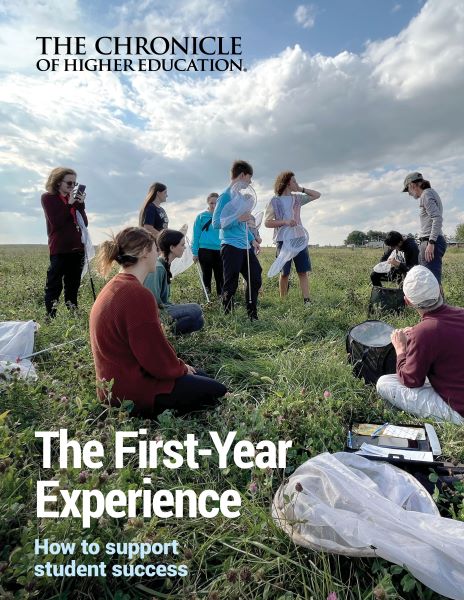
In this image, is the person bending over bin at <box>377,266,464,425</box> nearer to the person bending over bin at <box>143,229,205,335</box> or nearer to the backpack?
the backpack

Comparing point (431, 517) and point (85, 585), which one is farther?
point (431, 517)

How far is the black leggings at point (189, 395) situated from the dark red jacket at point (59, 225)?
323 cm

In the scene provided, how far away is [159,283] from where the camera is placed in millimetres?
4734

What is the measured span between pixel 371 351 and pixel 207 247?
3551mm

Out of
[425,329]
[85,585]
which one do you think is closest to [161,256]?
[425,329]

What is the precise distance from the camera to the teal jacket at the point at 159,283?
463cm

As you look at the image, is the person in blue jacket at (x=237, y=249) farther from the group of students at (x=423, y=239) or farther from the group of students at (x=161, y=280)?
the group of students at (x=423, y=239)

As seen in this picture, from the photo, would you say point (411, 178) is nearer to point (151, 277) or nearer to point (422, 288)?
point (422, 288)

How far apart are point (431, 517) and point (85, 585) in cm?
146

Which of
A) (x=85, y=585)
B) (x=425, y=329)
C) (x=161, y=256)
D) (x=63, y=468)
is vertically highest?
(x=161, y=256)

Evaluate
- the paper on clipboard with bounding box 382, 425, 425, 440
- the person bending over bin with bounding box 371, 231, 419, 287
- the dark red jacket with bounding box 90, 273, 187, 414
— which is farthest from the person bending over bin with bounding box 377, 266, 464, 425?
the person bending over bin with bounding box 371, 231, 419, 287

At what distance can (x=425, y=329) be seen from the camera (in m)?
3.09

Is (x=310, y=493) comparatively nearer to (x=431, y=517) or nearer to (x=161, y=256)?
(x=431, y=517)

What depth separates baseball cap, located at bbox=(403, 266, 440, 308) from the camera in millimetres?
3113
